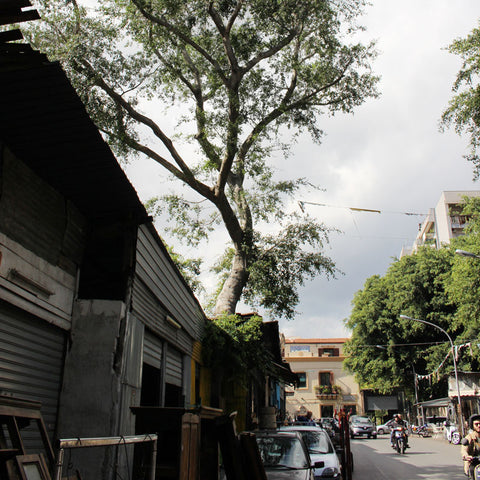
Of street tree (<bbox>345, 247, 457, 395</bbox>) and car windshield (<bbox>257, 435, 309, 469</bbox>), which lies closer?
car windshield (<bbox>257, 435, 309, 469</bbox>)

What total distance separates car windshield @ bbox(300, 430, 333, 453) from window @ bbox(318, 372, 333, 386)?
170 feet

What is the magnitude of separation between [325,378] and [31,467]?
6098 centimetres

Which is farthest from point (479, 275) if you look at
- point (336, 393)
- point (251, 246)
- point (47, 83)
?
point (336, 393)

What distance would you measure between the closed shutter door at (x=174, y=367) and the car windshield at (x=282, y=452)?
2.50 meters

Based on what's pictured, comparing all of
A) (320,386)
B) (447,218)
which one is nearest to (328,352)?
(320,386)

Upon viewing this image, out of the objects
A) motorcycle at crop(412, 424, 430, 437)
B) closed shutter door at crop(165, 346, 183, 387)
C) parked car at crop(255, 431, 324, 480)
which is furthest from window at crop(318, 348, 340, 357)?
parked car at crop(255, 431, 324, 480)

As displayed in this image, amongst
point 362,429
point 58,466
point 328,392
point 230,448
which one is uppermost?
point 328,392

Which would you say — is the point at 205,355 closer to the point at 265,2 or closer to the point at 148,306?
the point at 148,306

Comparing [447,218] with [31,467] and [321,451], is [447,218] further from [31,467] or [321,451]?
[31,467]

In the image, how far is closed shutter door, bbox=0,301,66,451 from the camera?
500cm

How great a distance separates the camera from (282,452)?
8.55 meters

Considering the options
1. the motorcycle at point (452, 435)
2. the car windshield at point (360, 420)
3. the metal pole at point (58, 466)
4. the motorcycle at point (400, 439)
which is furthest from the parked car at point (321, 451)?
the car windshield at point (360, 420)

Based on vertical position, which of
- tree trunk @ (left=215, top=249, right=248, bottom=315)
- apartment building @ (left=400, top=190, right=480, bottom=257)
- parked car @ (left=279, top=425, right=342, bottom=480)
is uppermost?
apartment building @ (left=400, top=190, right=480, bottom=257)

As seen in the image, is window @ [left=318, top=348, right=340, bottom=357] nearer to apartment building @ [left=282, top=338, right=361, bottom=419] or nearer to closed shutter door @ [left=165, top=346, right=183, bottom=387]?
apartment building @ [left=282, top=338, right=361, bottom=419]
